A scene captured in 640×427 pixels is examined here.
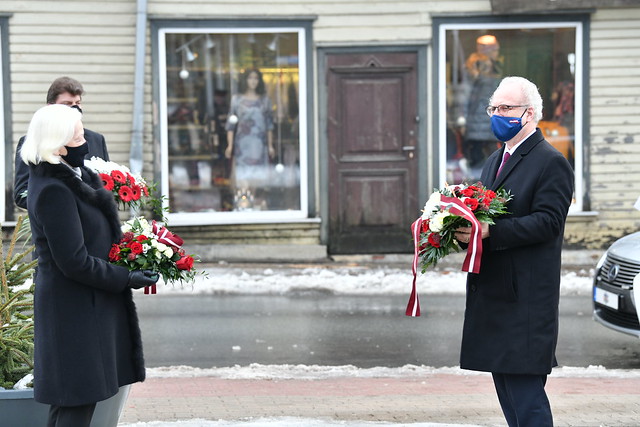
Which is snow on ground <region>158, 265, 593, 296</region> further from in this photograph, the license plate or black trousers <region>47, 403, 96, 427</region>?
black trousers <region>47, 403, 96, 427</region>

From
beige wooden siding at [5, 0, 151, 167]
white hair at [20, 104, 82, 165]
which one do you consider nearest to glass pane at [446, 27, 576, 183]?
beige wooden siding at [5, 0, 151, 167]

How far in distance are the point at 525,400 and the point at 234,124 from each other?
940 centimetres

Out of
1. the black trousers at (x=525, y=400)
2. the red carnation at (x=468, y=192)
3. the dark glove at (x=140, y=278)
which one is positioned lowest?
the black trousers at (x=525, y=400)

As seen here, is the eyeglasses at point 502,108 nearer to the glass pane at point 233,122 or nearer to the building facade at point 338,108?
the building facade at point 338,108

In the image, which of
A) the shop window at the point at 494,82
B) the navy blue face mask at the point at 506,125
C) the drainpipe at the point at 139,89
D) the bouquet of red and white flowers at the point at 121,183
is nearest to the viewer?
the navy blue face mask at the point at 506,125

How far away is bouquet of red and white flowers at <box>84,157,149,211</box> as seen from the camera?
16.9ft

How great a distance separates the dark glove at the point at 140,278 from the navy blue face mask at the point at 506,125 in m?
1.71

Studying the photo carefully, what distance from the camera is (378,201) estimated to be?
13508 millimetres

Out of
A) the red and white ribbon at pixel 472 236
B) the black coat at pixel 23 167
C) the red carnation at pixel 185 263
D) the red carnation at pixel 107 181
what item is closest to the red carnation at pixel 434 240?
the red and white ribbon at pixel 472 236

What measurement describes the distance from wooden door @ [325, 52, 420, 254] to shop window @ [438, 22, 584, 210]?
0.48 m

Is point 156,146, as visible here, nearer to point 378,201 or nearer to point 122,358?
point 378,201

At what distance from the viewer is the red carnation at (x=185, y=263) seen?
183 inches

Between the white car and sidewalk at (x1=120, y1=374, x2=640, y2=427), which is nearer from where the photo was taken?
sidewalk at (x1=120, y1=374, x2=640, y2=427)

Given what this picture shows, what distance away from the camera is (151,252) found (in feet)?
14.9
